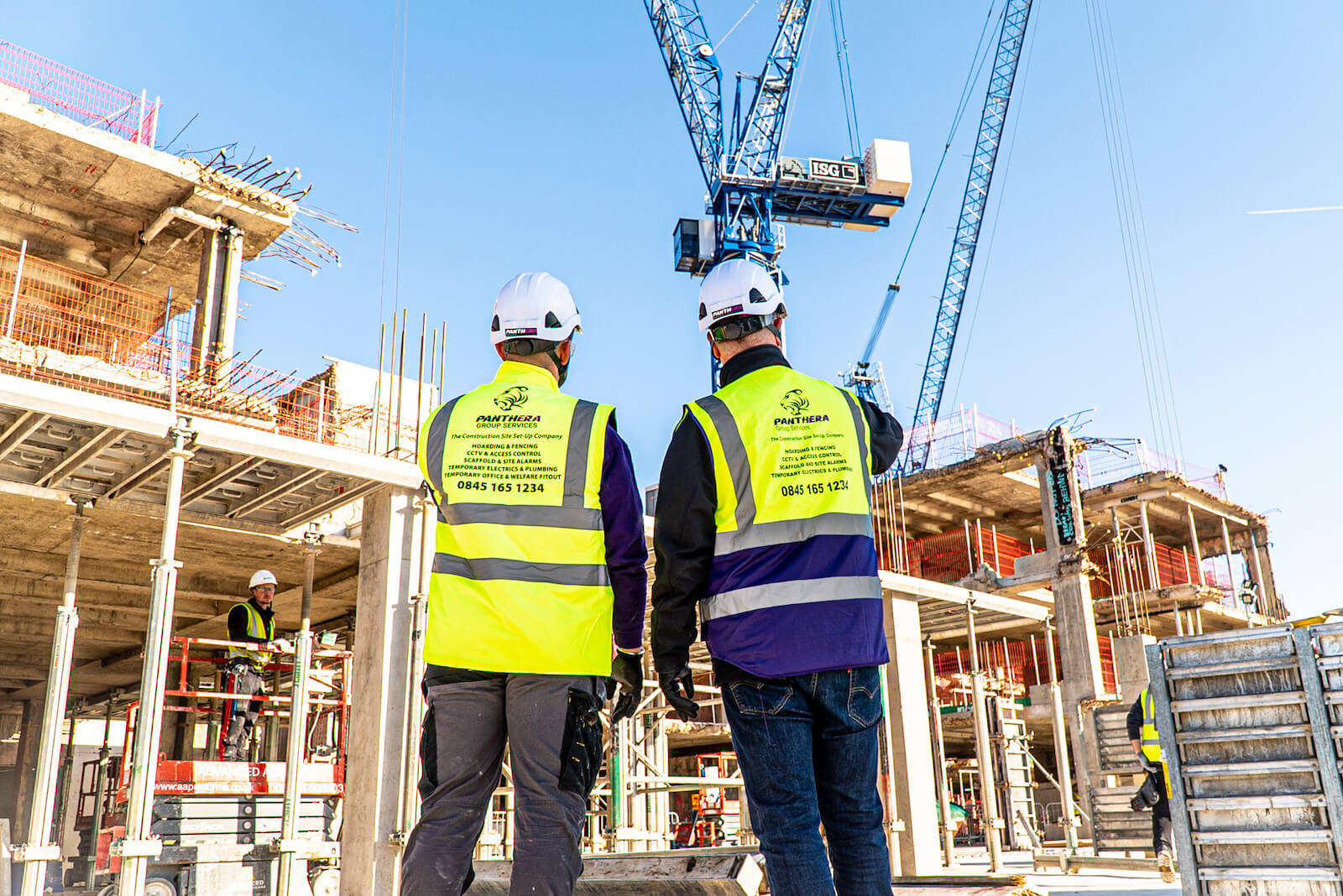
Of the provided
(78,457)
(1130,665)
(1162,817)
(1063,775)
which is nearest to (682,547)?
(78,457)

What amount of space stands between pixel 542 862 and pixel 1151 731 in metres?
8.81

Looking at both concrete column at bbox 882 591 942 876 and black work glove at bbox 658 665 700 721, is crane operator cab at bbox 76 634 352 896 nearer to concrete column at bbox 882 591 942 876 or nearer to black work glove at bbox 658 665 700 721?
concrete column at bbox 882 591 942 876

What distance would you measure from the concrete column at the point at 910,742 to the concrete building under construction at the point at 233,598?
1.7 inches

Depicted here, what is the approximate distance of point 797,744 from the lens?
2.98 meters

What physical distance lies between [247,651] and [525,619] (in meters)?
10.8

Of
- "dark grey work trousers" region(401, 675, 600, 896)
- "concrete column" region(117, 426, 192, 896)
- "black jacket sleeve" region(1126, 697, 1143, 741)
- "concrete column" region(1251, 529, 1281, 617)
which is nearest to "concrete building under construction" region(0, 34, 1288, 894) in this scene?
"concrete column" region(117, 426, 192, 896)

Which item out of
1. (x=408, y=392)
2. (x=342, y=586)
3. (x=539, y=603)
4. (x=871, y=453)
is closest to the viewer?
(x=539, y=603)

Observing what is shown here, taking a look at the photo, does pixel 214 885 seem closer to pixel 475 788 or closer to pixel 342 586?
pixel 342 586

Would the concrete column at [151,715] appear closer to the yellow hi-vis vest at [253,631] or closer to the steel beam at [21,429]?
the steel beam at [21,429]

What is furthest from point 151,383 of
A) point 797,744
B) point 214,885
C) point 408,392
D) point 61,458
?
point 797,744

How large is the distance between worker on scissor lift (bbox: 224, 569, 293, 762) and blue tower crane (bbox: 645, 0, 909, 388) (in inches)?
1199

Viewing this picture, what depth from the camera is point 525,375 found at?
3.57 m

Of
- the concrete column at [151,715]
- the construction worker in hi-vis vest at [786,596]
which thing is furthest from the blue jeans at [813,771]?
the concrete column at [151,715]

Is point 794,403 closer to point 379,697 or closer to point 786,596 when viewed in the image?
point 786,596
